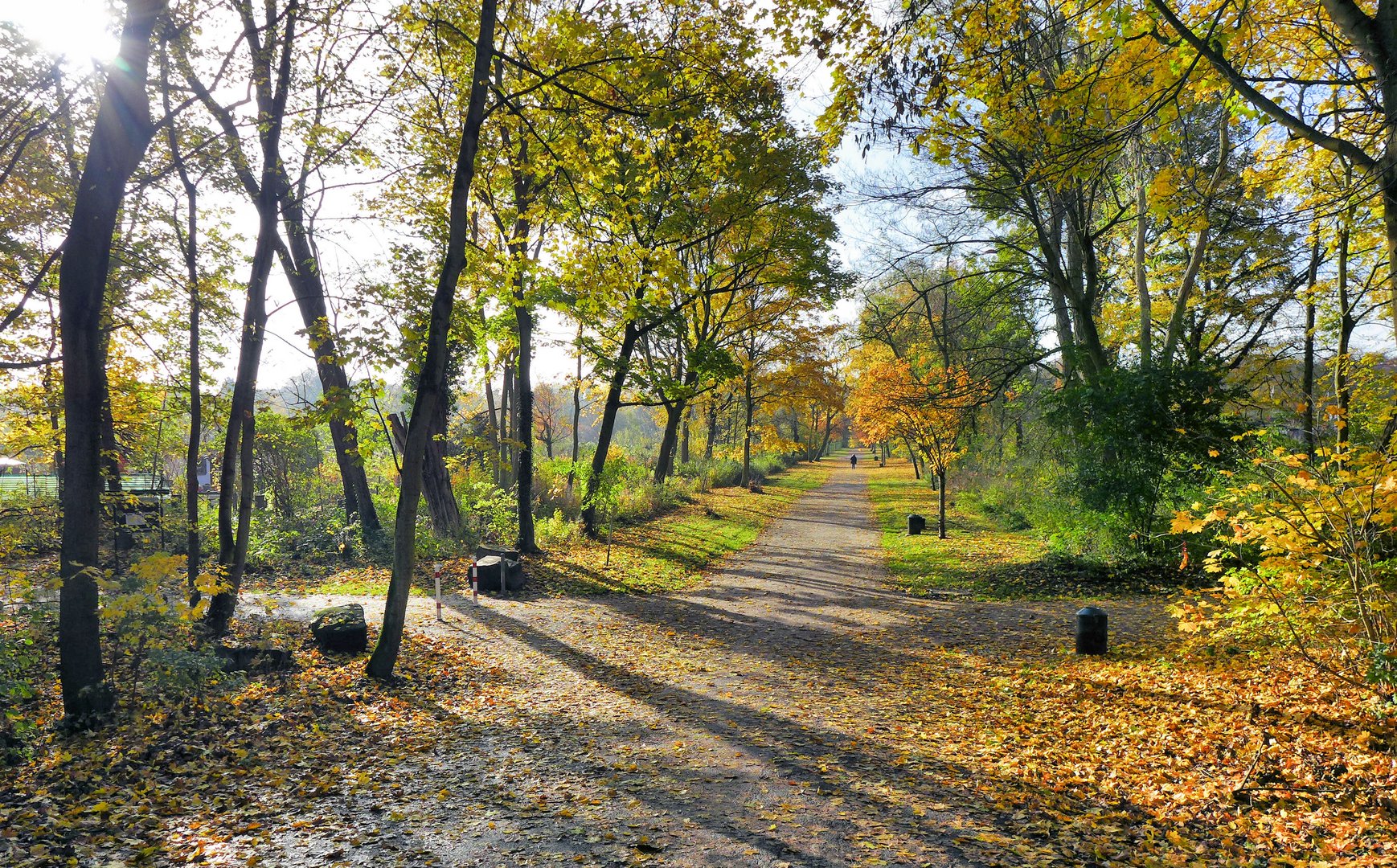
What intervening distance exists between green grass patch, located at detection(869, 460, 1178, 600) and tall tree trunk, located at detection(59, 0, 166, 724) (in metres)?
11.1

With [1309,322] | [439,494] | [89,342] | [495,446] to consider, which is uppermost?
[1309,322]

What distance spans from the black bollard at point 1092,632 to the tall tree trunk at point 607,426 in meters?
10.2

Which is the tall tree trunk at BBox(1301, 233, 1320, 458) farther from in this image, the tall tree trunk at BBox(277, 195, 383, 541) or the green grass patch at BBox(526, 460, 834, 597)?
the tall tree trunk at BBox(277, 195, 383, 541)

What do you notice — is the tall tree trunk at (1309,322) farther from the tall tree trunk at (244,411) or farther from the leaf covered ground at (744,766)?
the tall tree trunk at (244,411)

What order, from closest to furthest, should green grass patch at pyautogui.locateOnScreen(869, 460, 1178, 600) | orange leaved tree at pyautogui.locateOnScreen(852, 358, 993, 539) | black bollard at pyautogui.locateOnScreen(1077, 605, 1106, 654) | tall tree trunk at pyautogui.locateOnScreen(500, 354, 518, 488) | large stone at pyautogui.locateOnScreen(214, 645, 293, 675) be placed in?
large stone at pyautogui.locateOnScreen(214, 645, 293, 675)
black bollard at pyautogui.locateOnScreen(1077, 605, 1106, 654)
green grass patch at pyautogui.locateOnScreen(869, 460, 1178, 600)
orange leaved tree at pyautogui.locateOnScreen(852, 358, 993, 539)
tall tree trunk at pyautogui.locateOnScreen(500, 354, 518, 488)

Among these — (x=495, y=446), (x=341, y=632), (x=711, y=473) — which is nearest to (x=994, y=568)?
(x=495, y=446)

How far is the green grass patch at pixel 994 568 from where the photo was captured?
1115 cm

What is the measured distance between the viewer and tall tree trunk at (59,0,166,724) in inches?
202

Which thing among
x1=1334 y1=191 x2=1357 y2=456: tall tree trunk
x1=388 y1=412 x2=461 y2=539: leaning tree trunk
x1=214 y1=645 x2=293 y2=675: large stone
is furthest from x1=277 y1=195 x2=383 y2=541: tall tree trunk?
x1=1334 y1=191 x2=1357 y2=456: tall tree trunk

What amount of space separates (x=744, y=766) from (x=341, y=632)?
5.28 m

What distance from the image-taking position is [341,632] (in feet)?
25.6

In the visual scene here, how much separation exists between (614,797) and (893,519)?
18569 millimetres

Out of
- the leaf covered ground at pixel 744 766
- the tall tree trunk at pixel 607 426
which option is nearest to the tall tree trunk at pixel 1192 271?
the leaf covered ground at pixel 744 766

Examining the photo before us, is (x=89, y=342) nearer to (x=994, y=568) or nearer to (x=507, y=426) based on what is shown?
(x=994, y=568)
